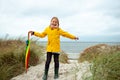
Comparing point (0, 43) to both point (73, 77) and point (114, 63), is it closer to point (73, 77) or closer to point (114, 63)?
point (73, 77)

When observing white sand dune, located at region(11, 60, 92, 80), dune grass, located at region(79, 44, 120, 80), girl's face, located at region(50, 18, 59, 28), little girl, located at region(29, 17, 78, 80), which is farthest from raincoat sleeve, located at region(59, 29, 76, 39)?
dune grass, located at region(79, 44, 120, 80)

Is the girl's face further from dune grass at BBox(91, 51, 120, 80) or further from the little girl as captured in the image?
dune grass at BBox(91, 51, 120, 80)

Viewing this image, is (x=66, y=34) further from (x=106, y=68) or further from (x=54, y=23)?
(x=106, y=68)

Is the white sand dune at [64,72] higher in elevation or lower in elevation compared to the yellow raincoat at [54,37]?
lower

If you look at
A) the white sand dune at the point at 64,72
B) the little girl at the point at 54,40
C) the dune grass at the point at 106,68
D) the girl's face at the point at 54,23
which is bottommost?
the white sand dune at the point at 64,72

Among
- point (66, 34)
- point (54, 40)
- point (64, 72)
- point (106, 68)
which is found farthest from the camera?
point (64, 72)

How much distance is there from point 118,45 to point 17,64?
328 centimetres

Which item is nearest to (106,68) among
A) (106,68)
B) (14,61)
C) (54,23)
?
(106,68)

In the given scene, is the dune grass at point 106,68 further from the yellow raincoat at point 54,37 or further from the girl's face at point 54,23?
the girl's face at point 54,23

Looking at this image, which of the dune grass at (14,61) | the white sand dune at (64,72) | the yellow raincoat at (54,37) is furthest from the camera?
the dune grass at (14,61)

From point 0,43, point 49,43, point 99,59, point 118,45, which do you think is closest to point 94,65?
point 99,59

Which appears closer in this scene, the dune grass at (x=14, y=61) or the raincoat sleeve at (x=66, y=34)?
the raincoat sleeve at (x=66, y=34)

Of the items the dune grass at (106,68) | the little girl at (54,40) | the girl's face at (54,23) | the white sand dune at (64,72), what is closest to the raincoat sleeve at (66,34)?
the little girl at (54,40)

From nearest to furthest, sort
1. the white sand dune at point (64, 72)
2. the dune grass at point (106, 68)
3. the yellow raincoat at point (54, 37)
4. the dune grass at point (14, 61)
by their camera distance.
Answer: the dune grass at point (106, 68)
the white sand dune at point (64, 72)
the yellow raincoat at point (54, 37)
the dune grass at point (14, 61)
